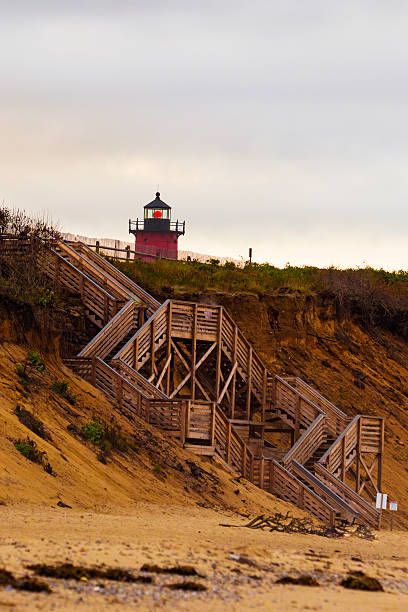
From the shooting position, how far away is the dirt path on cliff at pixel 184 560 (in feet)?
46.1

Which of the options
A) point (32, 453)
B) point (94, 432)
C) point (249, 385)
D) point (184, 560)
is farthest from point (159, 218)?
point (184, 560)

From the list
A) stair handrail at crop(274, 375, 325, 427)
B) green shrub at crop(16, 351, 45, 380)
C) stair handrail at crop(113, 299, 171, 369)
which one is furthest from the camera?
stair handrail at crop(274, 375, 325, 427)

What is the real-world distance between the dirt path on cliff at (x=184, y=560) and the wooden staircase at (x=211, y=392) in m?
7.54

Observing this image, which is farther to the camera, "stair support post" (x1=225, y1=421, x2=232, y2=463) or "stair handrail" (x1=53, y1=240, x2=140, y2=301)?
"stair handrail" (x1=53, y1=240, x2=140, y2=301)

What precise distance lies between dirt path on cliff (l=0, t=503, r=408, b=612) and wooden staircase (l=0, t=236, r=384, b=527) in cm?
754

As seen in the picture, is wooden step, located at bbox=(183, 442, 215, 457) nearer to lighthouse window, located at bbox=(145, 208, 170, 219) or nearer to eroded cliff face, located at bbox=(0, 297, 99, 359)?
eroded cliff face, located at bbox=(0, 297, 99, 359)

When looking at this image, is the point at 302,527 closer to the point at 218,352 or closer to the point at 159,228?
the point at 218,352

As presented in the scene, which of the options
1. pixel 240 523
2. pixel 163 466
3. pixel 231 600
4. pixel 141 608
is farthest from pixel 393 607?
pixel 163 466

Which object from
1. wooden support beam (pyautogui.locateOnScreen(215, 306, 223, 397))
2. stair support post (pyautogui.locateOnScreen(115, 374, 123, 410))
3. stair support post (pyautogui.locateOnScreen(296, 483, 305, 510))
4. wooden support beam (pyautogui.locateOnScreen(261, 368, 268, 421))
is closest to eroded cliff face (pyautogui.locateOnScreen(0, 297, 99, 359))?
stair support post (pyautogui.locateOnScreen(115, 374, 123, 410))

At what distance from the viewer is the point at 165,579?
1525cm

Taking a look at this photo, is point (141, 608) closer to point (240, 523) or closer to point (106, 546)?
point (106, 546)

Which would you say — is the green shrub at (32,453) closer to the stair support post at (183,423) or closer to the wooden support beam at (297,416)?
the stair support post at (183,423)

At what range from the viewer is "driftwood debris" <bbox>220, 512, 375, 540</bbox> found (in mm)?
24000

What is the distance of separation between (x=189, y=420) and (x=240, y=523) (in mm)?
6356
